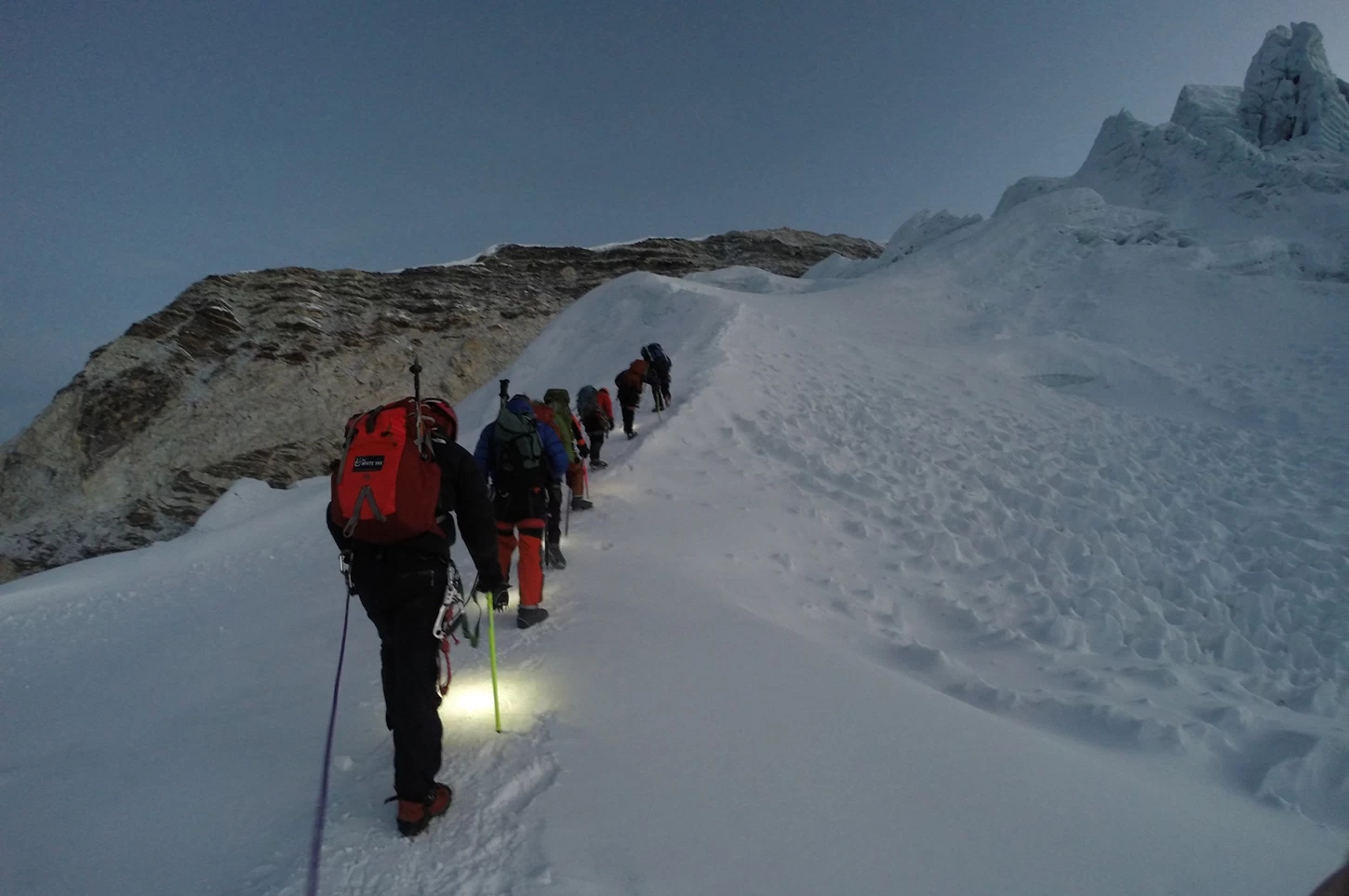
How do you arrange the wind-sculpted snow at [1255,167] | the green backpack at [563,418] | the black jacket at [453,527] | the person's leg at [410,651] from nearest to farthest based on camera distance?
1. the person's leg at [410,651]
2. the black jacket at [453,527]
3. the green backpack at [563,418]
4. the wind-sculpted snow at [1255,167]

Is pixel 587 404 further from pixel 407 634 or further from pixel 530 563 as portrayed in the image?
pixel 407 634

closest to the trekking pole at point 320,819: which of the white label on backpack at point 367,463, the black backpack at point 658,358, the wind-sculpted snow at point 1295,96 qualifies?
the white label on backpack at point 367,463

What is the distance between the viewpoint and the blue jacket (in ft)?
17.8

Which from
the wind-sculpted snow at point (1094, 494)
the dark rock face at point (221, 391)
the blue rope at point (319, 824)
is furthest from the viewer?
the dark rock face at point (221, 391)

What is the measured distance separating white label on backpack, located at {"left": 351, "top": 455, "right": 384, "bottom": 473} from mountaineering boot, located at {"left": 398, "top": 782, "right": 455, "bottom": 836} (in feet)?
4.79

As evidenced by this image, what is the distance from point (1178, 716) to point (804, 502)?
488 centimetres

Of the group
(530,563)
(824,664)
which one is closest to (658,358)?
(530,563)

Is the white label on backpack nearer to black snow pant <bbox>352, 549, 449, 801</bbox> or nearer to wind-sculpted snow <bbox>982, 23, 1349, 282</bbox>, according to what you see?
black snow pant <bbox>352, 549, 449, 801</bbox>

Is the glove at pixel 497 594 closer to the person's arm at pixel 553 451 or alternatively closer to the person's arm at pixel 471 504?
the person's arm at pixel 471 504

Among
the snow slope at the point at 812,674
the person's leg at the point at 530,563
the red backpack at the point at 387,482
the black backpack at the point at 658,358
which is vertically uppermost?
the black backpack at the point at 658,358

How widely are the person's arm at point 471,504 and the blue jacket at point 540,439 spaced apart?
2218 mm

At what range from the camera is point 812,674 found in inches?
164

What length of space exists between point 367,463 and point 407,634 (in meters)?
0.80

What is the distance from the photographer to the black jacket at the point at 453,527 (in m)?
2.93
